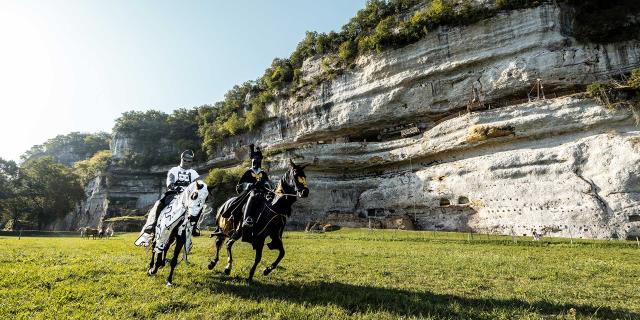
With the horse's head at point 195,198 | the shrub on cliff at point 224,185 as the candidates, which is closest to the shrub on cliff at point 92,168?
the shrub on cliff at point 224,185

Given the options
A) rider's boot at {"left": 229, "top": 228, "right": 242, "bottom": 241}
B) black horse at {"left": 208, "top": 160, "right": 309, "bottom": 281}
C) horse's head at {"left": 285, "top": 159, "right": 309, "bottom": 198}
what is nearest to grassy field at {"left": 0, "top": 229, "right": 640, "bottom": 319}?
black horse at {"left": 208, "top": 160, "right": 309, "bottom": 281}

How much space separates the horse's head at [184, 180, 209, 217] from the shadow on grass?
1581 mm

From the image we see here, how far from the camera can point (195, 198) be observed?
7625mm

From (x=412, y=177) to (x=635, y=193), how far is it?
18.0 meters

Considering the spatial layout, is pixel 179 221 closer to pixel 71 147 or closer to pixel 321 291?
pixel 321 291

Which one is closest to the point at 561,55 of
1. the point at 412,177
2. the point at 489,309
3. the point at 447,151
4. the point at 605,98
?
the point at 605,98

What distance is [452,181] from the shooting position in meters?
33.8

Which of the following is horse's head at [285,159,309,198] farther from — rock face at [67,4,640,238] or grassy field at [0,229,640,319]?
rock face at [67,4,640,238]

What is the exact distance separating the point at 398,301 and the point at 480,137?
2952cm

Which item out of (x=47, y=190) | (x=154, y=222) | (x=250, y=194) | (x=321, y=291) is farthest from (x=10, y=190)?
(x=321, y=291)

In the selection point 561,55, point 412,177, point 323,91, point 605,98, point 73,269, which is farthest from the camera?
point 323,91

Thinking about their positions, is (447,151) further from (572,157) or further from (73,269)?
(73,269)

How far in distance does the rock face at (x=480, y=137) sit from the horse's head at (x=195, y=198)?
28266mm

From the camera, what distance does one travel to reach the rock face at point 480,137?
26.3m
